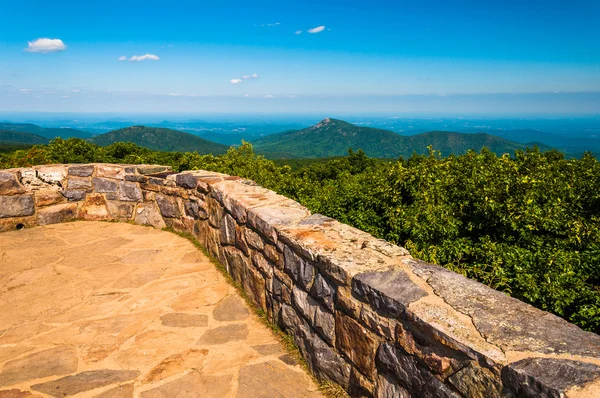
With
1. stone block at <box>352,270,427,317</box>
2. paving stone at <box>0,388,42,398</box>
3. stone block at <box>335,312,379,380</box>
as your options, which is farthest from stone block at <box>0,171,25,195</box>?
stone block at <box>352,270,427,317</box>

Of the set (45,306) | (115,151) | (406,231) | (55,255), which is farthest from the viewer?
(115,151)

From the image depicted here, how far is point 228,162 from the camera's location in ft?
35.1

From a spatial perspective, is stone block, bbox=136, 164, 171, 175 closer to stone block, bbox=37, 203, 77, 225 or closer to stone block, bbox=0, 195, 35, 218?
stone block, bbox=37, 203, 77, 225

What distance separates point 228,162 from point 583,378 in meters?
9.98

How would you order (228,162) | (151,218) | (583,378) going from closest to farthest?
(583,378)
(151,218)
(228,162)

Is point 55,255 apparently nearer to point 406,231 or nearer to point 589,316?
point 406,231

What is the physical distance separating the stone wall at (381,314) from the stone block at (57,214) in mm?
2776

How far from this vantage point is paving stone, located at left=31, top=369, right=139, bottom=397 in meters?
2.61

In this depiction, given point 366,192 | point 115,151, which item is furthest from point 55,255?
point 115,151

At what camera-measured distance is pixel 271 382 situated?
9.07 ft

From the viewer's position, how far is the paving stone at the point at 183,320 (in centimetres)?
348

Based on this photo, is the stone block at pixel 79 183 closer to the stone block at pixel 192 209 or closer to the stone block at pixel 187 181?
the stone block at pixel 187 181

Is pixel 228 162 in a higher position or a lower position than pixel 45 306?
higher

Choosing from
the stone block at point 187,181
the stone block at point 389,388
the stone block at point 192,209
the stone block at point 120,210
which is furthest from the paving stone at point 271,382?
the stone block at point 120,210
